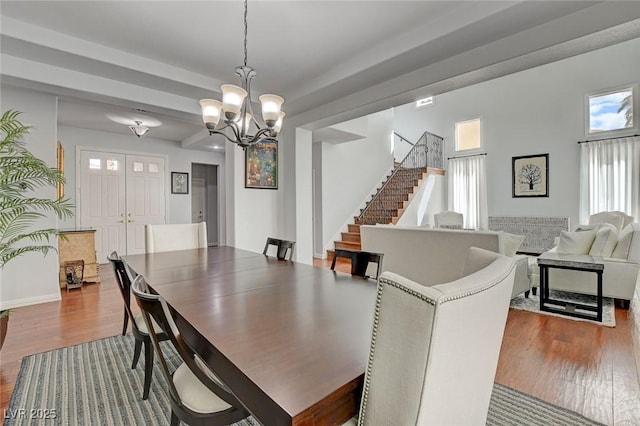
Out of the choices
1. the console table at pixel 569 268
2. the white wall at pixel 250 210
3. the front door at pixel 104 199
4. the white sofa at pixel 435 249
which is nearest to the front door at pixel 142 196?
the front door at pixel 104 199

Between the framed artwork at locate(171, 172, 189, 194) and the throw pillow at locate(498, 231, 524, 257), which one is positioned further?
the framed artwork at locate(171, 172, 189, 194)

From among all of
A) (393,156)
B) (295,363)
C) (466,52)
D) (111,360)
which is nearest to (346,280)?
(295,363)

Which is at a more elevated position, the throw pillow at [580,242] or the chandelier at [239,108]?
the chandelier at [239,108]

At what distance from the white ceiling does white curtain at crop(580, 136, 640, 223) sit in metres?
5.21

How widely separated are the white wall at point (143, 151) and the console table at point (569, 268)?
6732mm

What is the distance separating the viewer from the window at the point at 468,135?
810 centimetres

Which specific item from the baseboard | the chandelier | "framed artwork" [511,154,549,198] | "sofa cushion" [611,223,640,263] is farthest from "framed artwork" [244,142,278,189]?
"framed artwork" [511,154,549,198]

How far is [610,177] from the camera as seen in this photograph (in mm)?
6074

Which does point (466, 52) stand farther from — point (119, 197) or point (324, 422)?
point (119, 197)

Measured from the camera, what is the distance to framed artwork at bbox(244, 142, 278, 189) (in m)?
4.57

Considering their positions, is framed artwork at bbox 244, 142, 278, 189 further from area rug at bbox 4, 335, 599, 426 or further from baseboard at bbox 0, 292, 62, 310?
area rug at bbox 4, 335, 599, 426

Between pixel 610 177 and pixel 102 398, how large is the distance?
849cm

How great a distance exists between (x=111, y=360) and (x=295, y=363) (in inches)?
84.7

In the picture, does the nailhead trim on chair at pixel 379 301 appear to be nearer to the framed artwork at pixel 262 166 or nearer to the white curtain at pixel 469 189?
the framed artwork at pixel 262 166
